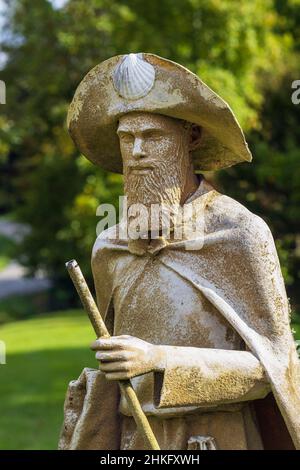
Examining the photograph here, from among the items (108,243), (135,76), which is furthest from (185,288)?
(135,76)

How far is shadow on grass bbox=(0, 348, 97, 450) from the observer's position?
1597 centimetres

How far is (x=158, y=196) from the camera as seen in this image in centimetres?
521

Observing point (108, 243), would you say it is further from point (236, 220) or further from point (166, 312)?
point (236, 220)

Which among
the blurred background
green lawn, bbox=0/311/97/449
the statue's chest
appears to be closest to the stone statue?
the statue's chest

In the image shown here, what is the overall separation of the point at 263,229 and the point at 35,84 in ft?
97.6

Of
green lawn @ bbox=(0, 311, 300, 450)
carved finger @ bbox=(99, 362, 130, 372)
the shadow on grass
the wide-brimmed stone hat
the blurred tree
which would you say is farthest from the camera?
the blurred tree

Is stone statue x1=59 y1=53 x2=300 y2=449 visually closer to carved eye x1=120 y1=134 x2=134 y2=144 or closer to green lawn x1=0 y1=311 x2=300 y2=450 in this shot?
carved eye x1=120 y1=134 x2=134 y2=144

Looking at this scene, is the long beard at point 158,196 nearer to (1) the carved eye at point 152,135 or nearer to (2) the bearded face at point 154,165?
(2) the bearded face at point 154,165

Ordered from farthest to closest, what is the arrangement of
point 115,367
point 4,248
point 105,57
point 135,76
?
point 4,248, point 105,57, point 135,76, point 115,367

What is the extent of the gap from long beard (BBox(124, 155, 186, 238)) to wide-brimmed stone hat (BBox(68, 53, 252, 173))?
0.83 ft

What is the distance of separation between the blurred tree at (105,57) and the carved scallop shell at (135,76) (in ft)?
56.0

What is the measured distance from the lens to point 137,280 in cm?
528

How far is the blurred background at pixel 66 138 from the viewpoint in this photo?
22484 mm

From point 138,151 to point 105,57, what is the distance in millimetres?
26502
